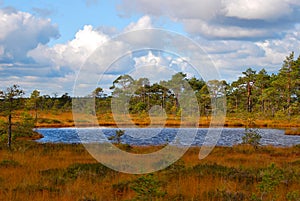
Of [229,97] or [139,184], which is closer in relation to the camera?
[139,184]

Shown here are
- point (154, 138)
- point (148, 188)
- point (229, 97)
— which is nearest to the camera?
point (148, 188)

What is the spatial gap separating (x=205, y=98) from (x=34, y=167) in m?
58.1

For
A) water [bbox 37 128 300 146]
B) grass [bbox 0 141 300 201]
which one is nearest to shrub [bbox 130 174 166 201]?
grass [bbox 0 141 300 201]

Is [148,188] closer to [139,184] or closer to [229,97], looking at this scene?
[139,184]


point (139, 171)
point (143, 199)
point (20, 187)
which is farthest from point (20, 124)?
point (143, 199)

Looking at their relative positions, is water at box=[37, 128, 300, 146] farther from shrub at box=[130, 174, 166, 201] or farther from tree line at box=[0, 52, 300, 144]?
shrub at box=[130, 174, 166, 201]

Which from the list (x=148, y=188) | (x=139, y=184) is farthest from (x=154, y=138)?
(x=148, y=188)

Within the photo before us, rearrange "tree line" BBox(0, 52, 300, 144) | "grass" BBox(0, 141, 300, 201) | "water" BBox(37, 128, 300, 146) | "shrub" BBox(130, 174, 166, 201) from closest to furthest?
1. "shrub" BBox(130, 174, 166, 201)
2. "grass" BBox(0, 141, 300, 201)
3. "tree line" BBox(0, 52, 300, 144)
4. "water" BBox(37, 128, 300, 146)

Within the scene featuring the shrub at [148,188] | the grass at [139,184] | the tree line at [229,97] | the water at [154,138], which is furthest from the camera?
the water at [154,138]

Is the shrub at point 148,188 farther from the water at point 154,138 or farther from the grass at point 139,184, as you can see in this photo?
the water at point 154,138

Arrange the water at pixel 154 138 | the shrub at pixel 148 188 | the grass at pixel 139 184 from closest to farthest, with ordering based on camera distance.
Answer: the shrub at pixel 148 188 → the grass at pixel 139 184 → the water at pixel 154 138

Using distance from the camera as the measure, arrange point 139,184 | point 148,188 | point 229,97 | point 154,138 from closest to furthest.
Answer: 1. point 148,188
2. point 139,184
3. point 154,138
4. point 229,97

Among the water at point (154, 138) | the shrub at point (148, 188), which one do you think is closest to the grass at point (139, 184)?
the shrub at point (148, 188)

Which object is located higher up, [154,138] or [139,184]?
[139,184]
